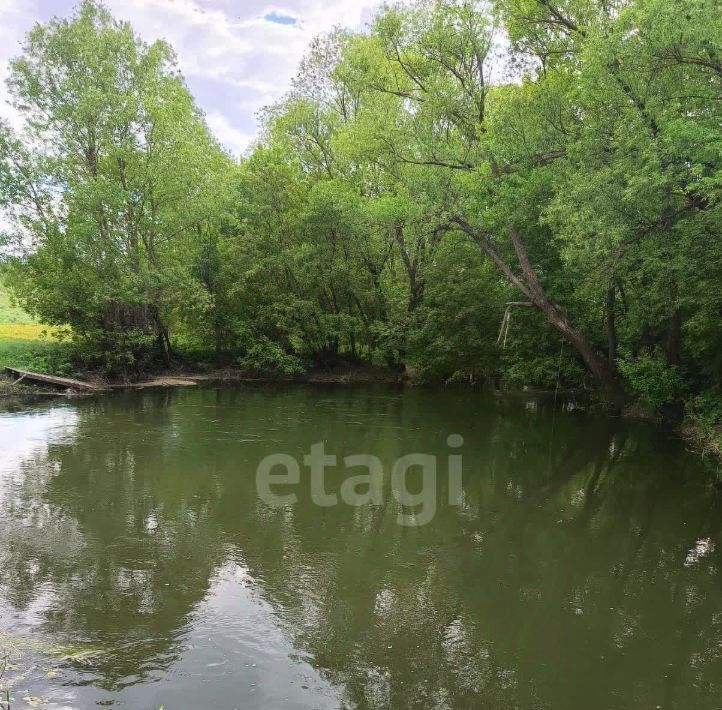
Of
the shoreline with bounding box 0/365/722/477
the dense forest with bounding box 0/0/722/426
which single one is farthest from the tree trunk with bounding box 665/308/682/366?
the shoreline with bounding box 0/365/722/477

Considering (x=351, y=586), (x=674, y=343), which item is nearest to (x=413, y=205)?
(x=674, y=343)

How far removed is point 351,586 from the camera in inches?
260

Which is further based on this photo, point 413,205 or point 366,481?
point 413,205

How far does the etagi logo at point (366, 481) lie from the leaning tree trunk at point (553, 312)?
6.30m

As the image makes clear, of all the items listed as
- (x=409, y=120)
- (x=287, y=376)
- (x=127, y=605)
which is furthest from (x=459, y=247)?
(x=127, y=605)

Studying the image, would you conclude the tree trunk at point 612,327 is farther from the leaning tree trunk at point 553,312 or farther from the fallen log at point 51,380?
the fallen log at point 51,380

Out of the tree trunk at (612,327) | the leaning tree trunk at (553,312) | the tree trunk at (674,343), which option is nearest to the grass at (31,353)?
the leaning tree trunk at (553,312)

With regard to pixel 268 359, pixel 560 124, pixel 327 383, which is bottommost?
pixel 327 383

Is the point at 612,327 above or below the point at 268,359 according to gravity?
above

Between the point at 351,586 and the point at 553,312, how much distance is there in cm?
1317

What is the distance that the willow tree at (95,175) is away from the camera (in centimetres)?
2302

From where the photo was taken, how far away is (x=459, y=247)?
83.4 ft

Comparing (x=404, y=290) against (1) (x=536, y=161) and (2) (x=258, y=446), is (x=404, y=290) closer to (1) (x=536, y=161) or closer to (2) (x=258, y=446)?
(1) (x=536, y=161)

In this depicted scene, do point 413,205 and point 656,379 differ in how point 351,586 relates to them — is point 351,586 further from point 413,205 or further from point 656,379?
point 413,205
